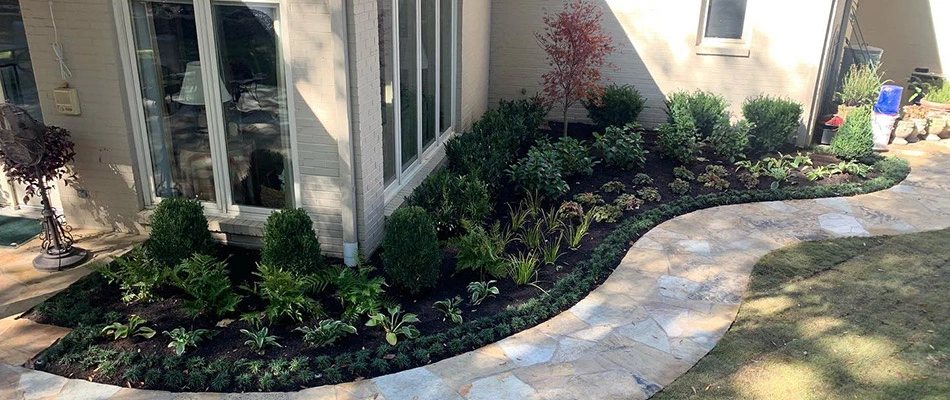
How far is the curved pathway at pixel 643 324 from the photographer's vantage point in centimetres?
459

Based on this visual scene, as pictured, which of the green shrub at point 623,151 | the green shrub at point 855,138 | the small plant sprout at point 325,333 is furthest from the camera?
the green shrub at point 855,138

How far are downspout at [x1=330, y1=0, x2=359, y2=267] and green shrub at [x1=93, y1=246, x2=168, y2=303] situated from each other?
1.56 meters

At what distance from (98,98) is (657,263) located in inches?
220

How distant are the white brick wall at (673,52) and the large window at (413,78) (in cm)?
258

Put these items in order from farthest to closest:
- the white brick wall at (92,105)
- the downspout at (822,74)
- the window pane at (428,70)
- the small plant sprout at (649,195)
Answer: the downspout at (822,74), the small plant sprout at (649,195), the window pane at (428,70), the white brick wall at (92,105)

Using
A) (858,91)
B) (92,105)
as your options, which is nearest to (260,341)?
(92,105)

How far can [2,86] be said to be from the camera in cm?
661

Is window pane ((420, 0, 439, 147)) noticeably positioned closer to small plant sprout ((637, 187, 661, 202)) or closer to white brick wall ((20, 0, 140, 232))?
small plant sprout ((637, 187, 661, 202))

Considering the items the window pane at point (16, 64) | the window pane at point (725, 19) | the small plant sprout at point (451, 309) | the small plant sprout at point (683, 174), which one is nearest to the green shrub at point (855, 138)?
the window pane at point (725, 19)

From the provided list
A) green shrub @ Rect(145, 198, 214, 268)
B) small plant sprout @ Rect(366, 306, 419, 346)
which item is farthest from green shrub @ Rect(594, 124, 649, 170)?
green shrub @ Rect(145, 198, 214, 268)

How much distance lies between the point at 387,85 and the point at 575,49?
4.19 metres

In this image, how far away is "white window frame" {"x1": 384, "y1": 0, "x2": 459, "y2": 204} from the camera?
7.01 metres

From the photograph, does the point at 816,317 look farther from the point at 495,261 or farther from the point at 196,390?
the point at 196,390

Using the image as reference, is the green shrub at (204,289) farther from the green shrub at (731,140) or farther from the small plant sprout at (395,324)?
the green shrub at (731,140)
